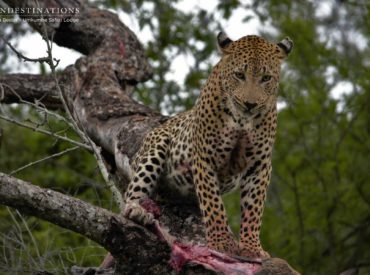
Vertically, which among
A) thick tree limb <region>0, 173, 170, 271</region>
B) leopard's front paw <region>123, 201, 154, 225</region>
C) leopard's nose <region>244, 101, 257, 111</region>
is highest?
leopard's nose <region>244, 101, 257, 111</region>

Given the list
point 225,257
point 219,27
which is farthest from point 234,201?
point 225,257

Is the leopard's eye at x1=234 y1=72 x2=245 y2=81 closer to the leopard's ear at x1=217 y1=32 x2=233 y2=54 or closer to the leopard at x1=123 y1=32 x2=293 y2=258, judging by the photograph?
the leopard at x1=123 y1=32 x2=293 y2=258

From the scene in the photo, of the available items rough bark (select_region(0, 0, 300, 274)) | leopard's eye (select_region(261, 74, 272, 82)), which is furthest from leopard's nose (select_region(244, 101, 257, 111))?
rough bark (select_region(0, 0, 300, 274))

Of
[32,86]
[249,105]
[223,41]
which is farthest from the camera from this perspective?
[32,86]

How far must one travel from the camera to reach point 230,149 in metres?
8.46

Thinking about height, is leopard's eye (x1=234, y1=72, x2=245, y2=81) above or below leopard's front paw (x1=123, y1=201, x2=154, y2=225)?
above

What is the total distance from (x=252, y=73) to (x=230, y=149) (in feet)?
2.54

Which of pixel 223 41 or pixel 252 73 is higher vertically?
pixel 223 41

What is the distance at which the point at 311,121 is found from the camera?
1550 centimetres

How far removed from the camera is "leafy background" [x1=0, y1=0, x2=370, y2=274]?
14.4m

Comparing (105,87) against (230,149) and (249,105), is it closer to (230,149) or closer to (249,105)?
(230,149)

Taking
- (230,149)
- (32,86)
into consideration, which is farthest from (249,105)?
(32,86)

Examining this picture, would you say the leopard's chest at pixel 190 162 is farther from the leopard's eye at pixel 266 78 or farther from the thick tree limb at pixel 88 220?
A: the thick tree limb at pixel 88 220

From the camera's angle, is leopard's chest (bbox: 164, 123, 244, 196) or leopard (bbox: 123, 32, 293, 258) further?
leopard's chest (bbox: 164, 123, 244, 196)
